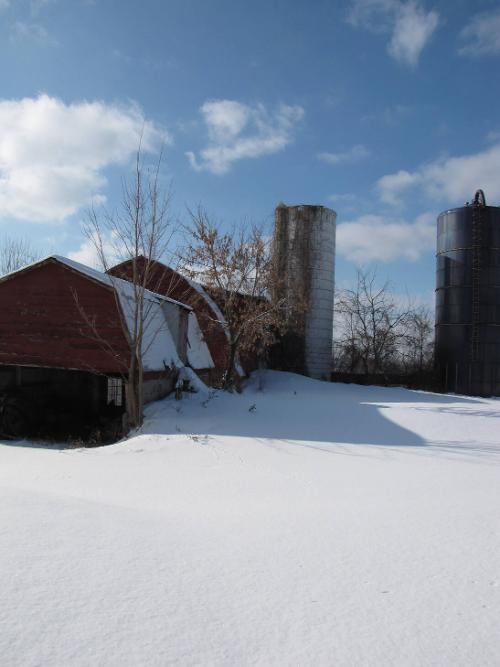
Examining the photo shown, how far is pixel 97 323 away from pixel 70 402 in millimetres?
5503

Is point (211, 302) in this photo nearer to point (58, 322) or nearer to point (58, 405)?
point (58, 405)

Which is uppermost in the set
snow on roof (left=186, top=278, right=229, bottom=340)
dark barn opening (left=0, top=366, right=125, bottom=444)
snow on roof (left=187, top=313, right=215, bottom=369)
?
snow on roof (left=186, top=278, right=229, bottom=340)

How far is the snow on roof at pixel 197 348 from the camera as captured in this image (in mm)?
17177

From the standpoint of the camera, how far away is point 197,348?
18.2 metres

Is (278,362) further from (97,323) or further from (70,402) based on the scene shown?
(97,323)

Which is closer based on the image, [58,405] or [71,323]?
[71,323]

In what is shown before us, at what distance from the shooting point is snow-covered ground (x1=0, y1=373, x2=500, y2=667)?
2768 mm

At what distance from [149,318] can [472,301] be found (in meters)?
14.4

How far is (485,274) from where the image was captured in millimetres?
21875

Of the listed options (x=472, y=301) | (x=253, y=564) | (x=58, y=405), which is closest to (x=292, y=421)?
(x=58, y=405)

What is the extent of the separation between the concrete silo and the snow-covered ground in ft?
51.3

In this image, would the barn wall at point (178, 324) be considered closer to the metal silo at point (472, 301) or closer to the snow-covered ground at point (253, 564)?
the snow-covered ground at point (253, 564)

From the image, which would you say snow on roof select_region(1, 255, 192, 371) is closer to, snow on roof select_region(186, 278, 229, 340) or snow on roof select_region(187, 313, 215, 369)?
snow on roof select_region(187, 313, 215, 369)

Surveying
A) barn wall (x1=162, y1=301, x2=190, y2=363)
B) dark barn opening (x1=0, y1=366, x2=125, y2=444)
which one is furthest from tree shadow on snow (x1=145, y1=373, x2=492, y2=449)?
barn wall (x1=162, y1=301, x2=190, y2=363)
